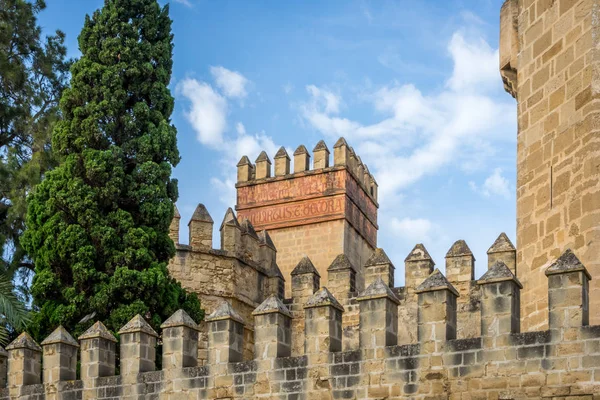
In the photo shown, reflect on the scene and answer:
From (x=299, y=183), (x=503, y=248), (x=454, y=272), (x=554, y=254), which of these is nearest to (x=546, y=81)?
(x=554, y=254)

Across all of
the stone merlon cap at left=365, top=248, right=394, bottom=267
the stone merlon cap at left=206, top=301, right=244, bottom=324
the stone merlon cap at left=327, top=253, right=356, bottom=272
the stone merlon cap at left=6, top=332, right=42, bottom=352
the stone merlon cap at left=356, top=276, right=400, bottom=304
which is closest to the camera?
the stone merlon cap at left=356, top=276, right=400, bottom=304

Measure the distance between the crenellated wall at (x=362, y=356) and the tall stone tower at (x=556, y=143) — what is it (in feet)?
2.31

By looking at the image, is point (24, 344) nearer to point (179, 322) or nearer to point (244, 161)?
point (179, 322)

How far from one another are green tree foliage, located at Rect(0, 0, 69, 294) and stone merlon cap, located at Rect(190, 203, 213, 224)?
2978 millimetres

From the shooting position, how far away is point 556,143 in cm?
1208

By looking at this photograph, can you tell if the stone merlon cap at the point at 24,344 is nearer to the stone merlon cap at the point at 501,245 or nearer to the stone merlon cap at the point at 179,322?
the stone merlon cap at the point at 179,322

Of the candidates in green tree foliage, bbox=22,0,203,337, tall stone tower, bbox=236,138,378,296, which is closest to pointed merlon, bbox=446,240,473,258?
green tree foliage, bbox=22,0,203,337

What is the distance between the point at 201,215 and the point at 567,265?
9.65 metres

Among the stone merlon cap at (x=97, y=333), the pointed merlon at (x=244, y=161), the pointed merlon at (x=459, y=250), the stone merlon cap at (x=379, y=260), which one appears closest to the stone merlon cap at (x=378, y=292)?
the stone merlon cap at (x=97, y=333)

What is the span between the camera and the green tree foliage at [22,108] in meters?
20.2

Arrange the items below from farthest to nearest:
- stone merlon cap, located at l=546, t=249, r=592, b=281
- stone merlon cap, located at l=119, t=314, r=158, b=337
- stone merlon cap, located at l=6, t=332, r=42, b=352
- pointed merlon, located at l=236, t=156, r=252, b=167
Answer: pointed merlon, located at l=236, t=156, r=252, b=167 < stone merlon cap, located at l=6, t=332, r=42, b=352 < stone merlon cap, located at l=119, t=314, r=158, b=337 < stone merlon cap, located at l=546, t=249, r=592, b=281

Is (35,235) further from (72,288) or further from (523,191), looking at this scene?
(523,191)

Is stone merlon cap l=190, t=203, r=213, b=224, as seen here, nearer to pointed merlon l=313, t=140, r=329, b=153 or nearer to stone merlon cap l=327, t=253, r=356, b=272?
stone merlon cap l=327, t=253, r=356, b=272

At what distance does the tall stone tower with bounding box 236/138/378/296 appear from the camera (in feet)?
82.6
